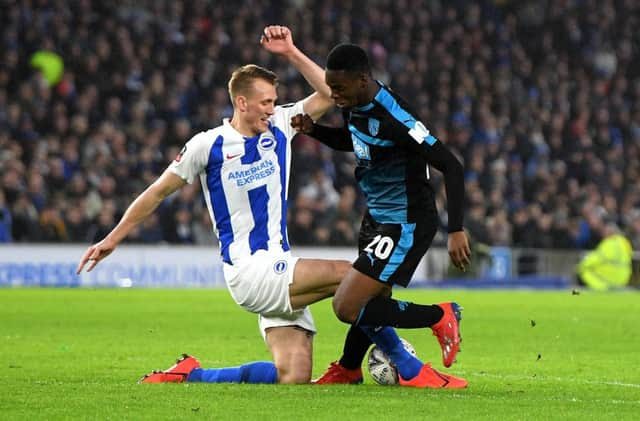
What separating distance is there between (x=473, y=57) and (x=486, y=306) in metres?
13.0

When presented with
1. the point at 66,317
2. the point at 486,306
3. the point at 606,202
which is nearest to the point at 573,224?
the point at 606,202

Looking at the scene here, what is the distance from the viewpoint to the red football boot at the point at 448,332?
24.7 feet

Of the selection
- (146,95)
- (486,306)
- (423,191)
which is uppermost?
(146,95)

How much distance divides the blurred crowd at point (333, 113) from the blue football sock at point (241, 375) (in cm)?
1247

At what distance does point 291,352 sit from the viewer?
26.5ft

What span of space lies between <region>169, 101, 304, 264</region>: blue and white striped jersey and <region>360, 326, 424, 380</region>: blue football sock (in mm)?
870

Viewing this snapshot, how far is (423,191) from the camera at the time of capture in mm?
7793

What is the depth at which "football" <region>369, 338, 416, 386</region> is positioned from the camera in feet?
26.2

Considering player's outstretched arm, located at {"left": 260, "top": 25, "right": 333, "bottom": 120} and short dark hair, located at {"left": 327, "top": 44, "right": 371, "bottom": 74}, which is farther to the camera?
player's outstretched arm, located at {"left": 260, "top": 25, "right": 333, "bottom": 120}

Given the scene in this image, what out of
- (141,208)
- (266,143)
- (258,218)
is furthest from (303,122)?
(141,208)

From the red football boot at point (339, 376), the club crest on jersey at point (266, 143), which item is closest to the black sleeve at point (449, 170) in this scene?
the club crest on jersey at point (266, 143)

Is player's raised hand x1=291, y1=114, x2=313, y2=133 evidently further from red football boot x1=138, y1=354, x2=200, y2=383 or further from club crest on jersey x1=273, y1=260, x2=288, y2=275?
red football boot x1=138, y1=354, x2=200, y2=383

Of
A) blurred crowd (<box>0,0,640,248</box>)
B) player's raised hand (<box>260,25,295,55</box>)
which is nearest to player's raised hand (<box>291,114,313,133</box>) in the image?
player's raised hand (<box>260,25,295,55</box>)

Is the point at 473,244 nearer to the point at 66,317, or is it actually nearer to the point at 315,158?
the point at 315,158
